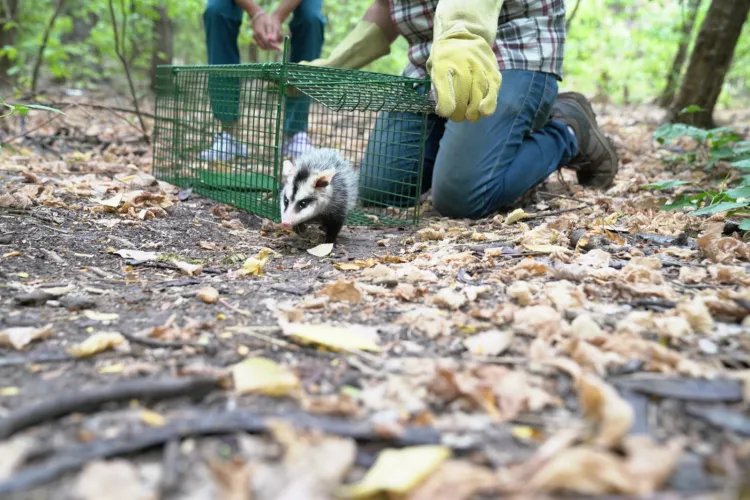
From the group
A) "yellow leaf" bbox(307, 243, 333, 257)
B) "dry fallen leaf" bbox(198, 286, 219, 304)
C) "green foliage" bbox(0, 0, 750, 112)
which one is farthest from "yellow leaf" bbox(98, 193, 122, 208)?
"green foliage" bbox(0, 0, 750, 112)

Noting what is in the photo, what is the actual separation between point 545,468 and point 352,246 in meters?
2.27

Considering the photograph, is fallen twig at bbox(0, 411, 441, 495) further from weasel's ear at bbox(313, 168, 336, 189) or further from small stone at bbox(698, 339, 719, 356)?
weasel's ear at bbox(313, 168, 336, 189)

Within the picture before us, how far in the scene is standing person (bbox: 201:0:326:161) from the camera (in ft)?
12.3

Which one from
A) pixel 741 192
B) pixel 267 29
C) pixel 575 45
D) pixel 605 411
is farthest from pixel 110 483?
pixel 575 45

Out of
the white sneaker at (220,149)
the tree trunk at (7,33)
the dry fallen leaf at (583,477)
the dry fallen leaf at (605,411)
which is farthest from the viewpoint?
the tree trunk at (7,33)

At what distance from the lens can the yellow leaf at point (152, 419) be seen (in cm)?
115

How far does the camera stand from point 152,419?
1.16 meters

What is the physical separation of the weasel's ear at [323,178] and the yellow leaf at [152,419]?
6.75 ft

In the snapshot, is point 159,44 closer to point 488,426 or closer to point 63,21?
point 63,21

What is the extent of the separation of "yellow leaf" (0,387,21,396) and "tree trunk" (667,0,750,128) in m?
5.19

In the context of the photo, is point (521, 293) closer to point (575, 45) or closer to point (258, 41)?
point (258, 41)

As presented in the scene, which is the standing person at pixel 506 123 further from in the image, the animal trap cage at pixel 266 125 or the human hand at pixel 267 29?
the human hand at pixel 267 29

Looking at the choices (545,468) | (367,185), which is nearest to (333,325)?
(545,468)

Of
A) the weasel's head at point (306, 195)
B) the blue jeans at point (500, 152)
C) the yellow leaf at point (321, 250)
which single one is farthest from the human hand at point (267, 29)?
the yellow leaf at point (321, 250)
